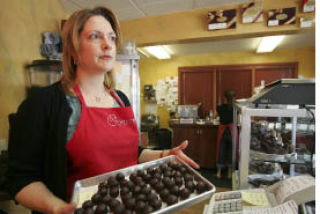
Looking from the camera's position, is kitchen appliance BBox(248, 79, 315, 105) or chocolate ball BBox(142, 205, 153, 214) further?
kitchen appliance BBox(248, 79, 315, 105)

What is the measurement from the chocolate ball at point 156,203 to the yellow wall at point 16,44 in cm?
183

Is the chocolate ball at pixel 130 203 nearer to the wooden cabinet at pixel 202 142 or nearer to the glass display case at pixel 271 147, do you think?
the glass display case at pixel 271 147

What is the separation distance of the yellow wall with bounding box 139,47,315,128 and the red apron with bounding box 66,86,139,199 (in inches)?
187

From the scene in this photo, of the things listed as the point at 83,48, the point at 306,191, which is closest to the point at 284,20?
the point at 306,191

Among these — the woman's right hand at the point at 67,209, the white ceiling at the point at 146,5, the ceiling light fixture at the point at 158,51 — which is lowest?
the woman's right hand at the point at 67,209

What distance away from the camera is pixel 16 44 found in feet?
6.32

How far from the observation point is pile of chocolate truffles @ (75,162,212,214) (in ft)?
2.23

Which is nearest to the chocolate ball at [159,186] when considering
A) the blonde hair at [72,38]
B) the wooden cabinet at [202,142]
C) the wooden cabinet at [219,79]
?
the blonde hair at [72,38]

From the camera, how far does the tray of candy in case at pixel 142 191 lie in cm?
68

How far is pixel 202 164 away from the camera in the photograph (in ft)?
14.0

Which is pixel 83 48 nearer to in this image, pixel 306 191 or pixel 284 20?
pixel 306 191

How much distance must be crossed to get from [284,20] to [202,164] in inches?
123

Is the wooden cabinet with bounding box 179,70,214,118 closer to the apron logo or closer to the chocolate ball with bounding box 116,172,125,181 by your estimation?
the apron logo

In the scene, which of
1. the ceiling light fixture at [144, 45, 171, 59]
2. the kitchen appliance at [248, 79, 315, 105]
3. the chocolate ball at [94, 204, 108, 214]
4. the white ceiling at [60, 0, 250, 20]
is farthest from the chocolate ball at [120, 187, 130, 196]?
the ceiling light fixture at [144, 45, 171, 59]
